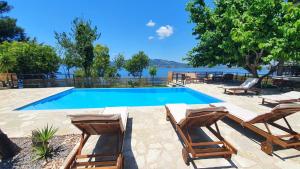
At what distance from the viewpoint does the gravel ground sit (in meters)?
2.98

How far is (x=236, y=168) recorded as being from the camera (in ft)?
9.52

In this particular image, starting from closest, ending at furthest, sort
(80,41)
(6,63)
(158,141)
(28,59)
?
(158,141) < (6,63) < (28,59) < (80,41)

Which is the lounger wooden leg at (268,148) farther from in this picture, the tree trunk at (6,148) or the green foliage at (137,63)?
the green foliage at (137,63)

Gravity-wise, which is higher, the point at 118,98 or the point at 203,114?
the point at 203,114

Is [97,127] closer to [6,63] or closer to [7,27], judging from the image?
[6,63]

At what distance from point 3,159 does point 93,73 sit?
16717 millimetres

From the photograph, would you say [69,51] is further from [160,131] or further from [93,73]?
[160,131]

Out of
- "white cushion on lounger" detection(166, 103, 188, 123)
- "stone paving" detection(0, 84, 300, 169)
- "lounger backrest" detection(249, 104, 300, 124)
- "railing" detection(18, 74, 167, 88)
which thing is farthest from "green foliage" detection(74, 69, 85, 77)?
"lounger backrest" detection(249, 104, 300, 124)

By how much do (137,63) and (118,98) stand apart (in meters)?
9.45

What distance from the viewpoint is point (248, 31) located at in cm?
1008

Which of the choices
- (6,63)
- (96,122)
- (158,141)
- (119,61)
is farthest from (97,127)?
(119,61)

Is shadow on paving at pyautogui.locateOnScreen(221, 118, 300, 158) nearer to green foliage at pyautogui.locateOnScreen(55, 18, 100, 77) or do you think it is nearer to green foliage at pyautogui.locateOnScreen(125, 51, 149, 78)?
green foliage at pyautogui.locateOnScreen(55, 18, 100, 77)

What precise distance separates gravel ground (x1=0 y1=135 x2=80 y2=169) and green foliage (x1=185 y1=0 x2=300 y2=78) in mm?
10416

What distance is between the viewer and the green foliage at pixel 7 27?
2678 cm
